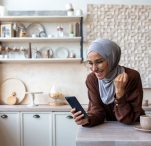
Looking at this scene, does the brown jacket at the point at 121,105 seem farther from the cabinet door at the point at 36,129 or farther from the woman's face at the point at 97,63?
the cabinet door at the point at 36,129

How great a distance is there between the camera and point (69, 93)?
400 centimetres

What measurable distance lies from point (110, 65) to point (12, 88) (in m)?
2.59

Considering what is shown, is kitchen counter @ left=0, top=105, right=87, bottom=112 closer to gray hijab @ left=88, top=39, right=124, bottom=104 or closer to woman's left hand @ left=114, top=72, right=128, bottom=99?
gray hijab @ left=88, top=39, right=124, bottom=104

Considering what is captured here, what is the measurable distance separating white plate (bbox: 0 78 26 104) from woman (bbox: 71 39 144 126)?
2.39m

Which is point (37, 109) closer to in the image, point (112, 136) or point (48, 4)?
point (48, 4)

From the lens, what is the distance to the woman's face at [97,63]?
5.14 ft

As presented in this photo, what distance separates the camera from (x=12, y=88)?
13.2 ft

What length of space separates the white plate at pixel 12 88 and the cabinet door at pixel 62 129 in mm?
652

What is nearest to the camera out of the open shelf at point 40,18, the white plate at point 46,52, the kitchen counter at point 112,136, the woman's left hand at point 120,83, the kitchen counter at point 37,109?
the kitchen counter at point 112,136

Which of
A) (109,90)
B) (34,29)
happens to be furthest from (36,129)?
(109,90)

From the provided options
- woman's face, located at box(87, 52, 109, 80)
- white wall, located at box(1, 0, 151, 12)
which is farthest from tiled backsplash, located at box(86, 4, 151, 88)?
woman's face, located at box(87, 52, 109, 80)

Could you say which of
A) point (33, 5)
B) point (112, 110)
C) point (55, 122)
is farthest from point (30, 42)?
point (112, 110)

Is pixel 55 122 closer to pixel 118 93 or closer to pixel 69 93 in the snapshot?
pixel 69 93

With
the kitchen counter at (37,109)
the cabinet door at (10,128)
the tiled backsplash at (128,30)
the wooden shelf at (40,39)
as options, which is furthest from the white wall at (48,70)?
the cabinet door at (10,128)
